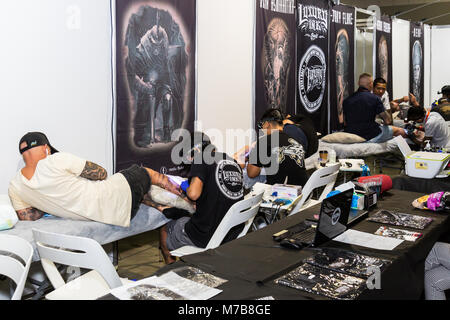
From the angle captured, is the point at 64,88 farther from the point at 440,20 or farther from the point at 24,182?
the point at 440,20

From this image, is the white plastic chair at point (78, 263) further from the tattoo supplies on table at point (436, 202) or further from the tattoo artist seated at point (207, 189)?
the tattoo supplies on table at point (436, 202)

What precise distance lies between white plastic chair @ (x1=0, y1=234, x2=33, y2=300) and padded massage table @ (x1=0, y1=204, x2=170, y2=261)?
2.38 feet

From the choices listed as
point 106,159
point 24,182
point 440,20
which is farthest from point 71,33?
point 440,20

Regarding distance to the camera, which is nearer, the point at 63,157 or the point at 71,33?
the point at 63,157

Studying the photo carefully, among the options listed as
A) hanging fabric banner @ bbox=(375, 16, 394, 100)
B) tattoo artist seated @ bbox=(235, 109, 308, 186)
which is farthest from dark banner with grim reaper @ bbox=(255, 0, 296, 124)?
hanging fabric banner @ bbox=(375, 16, 394, 100)

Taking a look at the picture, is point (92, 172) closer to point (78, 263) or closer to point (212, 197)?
point (212, 197)

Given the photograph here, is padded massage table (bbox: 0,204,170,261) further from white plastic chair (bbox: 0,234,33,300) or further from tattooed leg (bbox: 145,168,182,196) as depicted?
white plastic chair (bbox: 0,234,33,300)

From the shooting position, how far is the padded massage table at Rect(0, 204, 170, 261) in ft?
10.2

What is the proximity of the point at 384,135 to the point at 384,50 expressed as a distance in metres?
2.83

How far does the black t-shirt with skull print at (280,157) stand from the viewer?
4.07 meters

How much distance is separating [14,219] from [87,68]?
153cm

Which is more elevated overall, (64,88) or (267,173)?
(64,88)

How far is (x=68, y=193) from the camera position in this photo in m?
3.23

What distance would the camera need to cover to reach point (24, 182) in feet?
10.4
